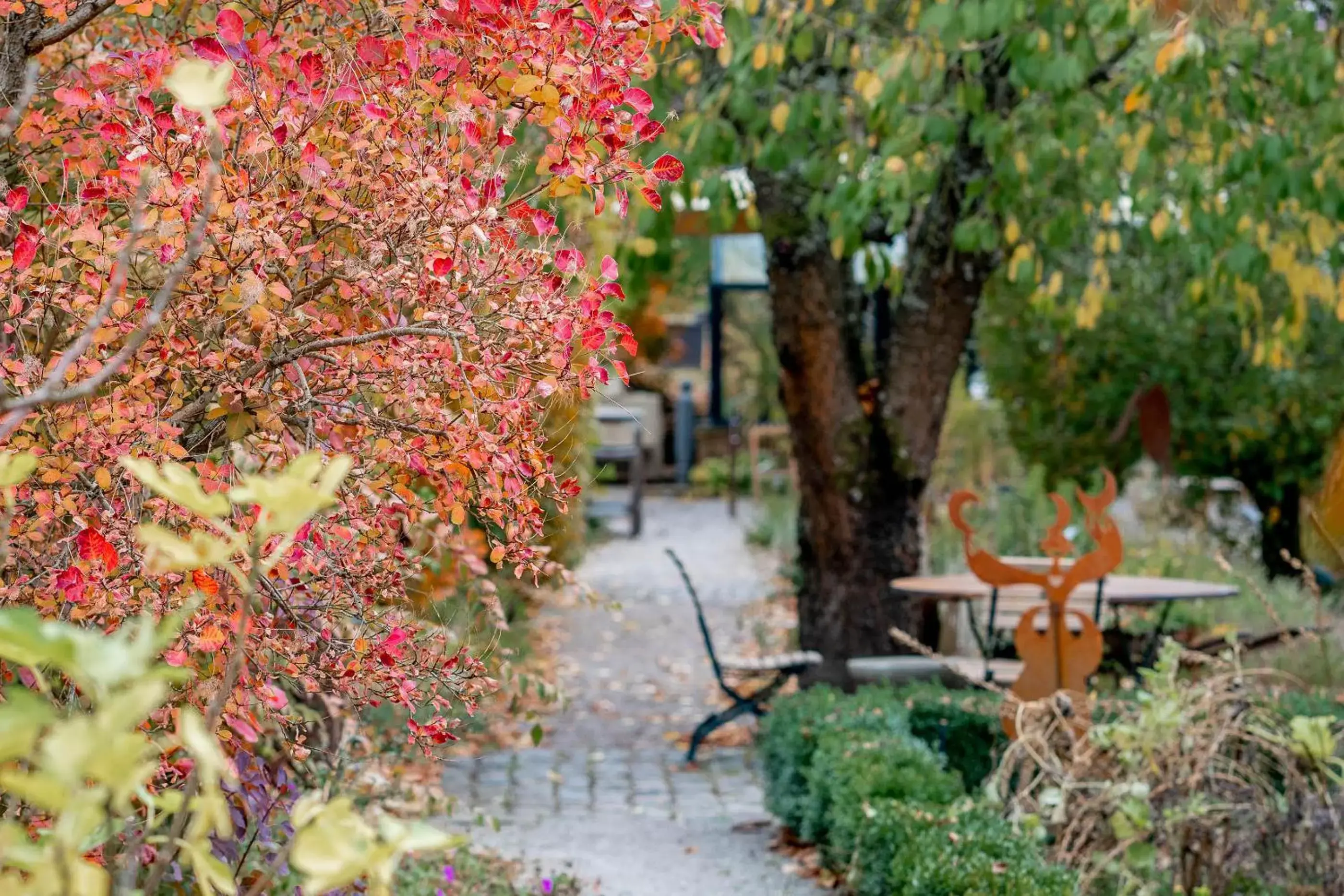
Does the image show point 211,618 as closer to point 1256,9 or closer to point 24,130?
point 24,130

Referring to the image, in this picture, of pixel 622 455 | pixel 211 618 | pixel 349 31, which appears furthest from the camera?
pixel 622 455

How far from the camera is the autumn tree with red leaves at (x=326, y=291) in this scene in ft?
7.27

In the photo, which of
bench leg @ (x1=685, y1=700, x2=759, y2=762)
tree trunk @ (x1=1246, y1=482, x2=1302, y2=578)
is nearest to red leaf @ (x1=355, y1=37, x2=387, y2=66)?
bench leg @ (x1=685, y1=700, x2=759, y2=762)

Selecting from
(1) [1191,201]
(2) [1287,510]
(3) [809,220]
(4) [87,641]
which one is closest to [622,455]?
(2) [1287,510]

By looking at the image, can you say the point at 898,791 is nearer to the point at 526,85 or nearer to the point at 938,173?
the point at 526,85

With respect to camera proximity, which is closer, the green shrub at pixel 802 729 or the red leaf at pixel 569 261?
the red leaf at pixel 569 261

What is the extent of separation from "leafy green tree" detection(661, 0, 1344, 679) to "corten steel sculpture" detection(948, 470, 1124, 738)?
1373 millimetres

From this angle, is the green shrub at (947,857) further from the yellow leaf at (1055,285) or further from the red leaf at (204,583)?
the yellow leaf at (1055,285)

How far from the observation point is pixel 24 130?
243 cm

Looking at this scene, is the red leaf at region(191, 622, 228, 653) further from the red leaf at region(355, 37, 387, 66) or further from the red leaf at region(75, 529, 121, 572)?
the red leaf at region(355, 37, 387, 66)

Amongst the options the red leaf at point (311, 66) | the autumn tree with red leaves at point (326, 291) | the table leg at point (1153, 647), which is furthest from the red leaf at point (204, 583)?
the table leg at point (1153, 647)

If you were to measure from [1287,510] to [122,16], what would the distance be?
10.8 meters

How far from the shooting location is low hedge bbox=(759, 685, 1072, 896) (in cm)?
358

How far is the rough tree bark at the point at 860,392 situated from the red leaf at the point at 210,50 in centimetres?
465
